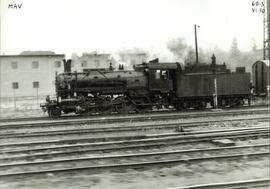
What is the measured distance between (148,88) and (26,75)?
28.0 meters

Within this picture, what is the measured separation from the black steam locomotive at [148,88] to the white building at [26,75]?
25.8 metres

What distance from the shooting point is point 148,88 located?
64.2ft

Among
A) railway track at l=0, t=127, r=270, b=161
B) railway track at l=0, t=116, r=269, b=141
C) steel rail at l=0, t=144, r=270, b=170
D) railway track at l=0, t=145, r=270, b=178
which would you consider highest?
railway track at l=0, t=116, r=269, b=141

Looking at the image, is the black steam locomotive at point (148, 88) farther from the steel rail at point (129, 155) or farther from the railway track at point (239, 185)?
the railway track at point (239, 185)

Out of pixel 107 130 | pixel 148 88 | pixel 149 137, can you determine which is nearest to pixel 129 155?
pixel 149 137

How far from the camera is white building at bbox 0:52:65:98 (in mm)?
43625

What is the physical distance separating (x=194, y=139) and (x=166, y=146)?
3.81ft

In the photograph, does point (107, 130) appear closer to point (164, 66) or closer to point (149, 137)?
point (149, 137)

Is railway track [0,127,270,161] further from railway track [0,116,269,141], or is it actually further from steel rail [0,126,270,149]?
railway track [0,116,269,141]

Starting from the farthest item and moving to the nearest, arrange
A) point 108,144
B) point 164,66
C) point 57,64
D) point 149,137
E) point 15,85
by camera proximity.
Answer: point 57,64
point 15,85
point 164,66
point 149,137
point 108,144

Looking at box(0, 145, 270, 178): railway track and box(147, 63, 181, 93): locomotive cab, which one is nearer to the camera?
box(0, 145, 270, 178): railway track

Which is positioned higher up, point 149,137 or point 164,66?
point 164,66

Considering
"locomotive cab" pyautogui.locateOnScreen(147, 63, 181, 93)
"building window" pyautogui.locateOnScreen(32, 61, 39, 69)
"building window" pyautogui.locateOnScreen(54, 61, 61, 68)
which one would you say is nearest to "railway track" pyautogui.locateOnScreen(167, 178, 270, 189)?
"locomotive cab" pyautogui.locateOnScreen(147, 63, 181, 93)

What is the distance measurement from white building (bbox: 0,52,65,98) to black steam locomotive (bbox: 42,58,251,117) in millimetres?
25824
